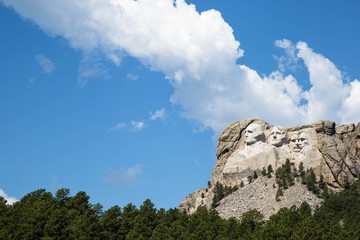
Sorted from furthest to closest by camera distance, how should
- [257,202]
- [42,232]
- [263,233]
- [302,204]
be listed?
[257,202]
[302,204]
[42,232]
[263,233]

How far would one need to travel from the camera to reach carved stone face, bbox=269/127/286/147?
107875mm

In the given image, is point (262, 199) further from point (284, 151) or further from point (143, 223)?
point (143, 223)

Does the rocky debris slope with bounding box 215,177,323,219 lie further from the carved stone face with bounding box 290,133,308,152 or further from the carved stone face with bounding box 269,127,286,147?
the carved stone face with bounding box 290,133,308,152

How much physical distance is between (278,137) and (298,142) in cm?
434

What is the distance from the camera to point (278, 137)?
10812 centimetres

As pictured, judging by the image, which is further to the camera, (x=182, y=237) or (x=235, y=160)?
(x=235, y=160)

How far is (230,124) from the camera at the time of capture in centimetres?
11762

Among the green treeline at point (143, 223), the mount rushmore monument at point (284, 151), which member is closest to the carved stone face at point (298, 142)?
the mount rushmore monument at point (284, 151)

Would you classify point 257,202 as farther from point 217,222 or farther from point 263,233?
point 263,233

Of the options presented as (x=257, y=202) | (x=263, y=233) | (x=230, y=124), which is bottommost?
(x=263, y=233)

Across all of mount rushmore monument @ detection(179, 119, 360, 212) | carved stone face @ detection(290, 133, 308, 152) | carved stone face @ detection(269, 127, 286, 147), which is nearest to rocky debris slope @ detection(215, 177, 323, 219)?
mount rushmore monument @ detection(179, 119, 360, 212)

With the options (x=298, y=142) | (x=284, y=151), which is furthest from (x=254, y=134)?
(x=298, y=142)

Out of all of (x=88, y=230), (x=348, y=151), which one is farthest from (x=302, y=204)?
(x=88, y=230)

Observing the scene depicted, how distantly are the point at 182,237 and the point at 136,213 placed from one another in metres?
11.9
